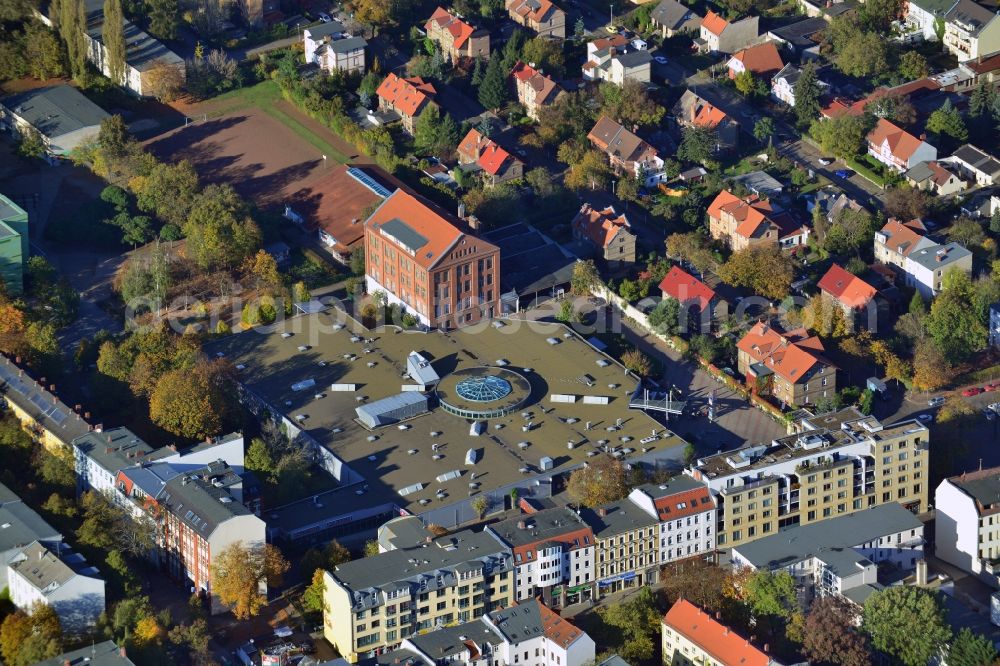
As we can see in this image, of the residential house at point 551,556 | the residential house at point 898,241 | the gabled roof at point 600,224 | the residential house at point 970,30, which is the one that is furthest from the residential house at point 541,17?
the residential house at point 551,556

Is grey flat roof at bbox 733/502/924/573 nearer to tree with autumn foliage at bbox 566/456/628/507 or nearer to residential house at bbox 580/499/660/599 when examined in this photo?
residential house at bbox 580/499/660/599

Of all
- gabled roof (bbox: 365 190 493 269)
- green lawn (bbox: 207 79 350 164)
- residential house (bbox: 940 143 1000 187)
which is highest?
gabled roof (bbox: 365 190 493 269)

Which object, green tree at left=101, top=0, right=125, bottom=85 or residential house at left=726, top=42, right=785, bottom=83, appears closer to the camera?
green tree at left=101, top=0, right=125, bottom=85

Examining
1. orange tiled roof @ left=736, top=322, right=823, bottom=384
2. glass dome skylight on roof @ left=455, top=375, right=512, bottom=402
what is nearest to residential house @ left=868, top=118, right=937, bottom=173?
orange tiled roof @ left=736, top=322, right=823, bottom=384

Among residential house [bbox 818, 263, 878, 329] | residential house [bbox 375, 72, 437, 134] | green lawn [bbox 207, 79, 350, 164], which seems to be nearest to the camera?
residential house [bbox 818, 263, 878, 329]

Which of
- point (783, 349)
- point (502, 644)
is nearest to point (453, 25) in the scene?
point (783, 349)
